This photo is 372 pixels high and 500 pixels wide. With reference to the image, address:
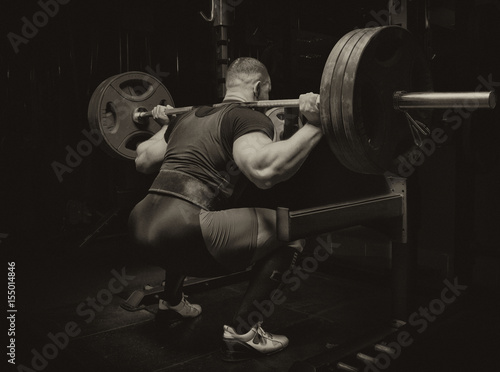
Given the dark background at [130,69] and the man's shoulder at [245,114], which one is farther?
the dark background at [130,69]

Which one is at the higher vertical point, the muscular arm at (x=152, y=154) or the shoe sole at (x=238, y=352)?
the muscular arm at (x=152, y=154)

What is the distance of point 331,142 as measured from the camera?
1612mm

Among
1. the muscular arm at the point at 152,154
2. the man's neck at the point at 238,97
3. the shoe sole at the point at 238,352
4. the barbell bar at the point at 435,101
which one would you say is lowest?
the shoe sole at the point at 238,352

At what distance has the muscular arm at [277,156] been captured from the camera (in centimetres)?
164

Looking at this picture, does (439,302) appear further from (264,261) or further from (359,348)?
(264,261)

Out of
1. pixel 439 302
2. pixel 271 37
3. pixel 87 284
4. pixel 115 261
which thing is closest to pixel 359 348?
pixel 439 302

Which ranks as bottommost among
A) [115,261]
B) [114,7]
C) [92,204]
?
[115,261]

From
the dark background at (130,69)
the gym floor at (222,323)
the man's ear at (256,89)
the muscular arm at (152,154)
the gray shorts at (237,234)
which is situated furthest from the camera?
the dark background at (130,69)

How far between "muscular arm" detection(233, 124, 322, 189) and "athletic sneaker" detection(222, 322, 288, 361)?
65cm

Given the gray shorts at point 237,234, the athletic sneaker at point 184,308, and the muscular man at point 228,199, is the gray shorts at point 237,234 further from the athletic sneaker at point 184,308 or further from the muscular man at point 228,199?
the athletic sneaker at point 184,308

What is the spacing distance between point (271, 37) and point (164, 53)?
3.40ft

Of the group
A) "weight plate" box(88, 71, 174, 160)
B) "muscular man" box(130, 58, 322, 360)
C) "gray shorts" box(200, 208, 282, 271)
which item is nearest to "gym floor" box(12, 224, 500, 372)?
"muscular man" box(130, 58, 322, 360)

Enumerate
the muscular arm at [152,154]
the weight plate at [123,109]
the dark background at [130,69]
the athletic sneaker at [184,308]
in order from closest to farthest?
the muscular arm at [152,154]
the athletic sneaker at [184,308]
the weight plate at [123,109]
the dark background at [130,69]

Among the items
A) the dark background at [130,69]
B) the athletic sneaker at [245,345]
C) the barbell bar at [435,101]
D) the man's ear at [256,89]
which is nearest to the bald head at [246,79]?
the man's ear at [256,89]
